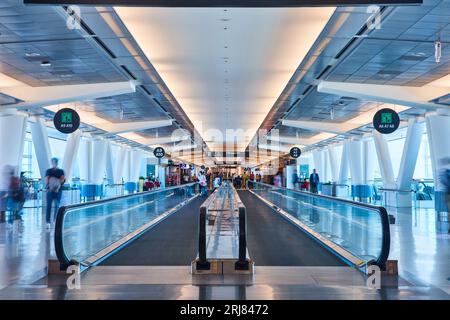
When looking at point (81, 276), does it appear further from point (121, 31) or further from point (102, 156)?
point (102, 156)

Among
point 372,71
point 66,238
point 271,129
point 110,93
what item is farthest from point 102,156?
point 66,238

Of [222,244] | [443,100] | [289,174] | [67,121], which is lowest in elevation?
[222,244]

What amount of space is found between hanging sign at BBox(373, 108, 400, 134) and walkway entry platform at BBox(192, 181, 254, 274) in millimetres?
7255

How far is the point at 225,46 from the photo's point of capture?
484 inches

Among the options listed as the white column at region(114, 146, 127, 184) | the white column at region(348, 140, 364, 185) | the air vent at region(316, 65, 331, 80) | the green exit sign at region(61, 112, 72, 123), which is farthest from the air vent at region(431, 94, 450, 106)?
the white column at region(114, 146, 127, 184)

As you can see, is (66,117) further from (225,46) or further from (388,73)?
(388,73)

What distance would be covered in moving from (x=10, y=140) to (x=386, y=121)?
1313 centimetres

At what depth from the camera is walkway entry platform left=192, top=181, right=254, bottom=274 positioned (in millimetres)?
6732

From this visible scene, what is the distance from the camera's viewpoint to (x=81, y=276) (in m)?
6.62

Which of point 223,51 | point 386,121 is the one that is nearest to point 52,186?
point 223,51

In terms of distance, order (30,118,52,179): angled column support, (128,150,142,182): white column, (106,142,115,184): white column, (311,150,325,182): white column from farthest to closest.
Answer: (311,150,325,182): white column < (128,150,142,182): white column < (106,142,115,184): white column < (30,118,52,179): angled column support

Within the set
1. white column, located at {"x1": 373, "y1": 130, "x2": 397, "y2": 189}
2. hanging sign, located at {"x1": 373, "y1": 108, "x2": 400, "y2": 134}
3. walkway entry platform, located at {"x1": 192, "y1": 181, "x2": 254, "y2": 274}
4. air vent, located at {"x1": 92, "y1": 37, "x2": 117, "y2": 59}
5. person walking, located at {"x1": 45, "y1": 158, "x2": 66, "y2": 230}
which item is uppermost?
air vent, located at {"x1": 92, "y1": 37, "x2": 117, "y2": 59}

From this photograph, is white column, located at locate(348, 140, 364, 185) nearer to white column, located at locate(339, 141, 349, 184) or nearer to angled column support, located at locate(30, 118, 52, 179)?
white column, located at locate(339, 141, 349, 184)

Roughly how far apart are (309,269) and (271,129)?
21285 mm
